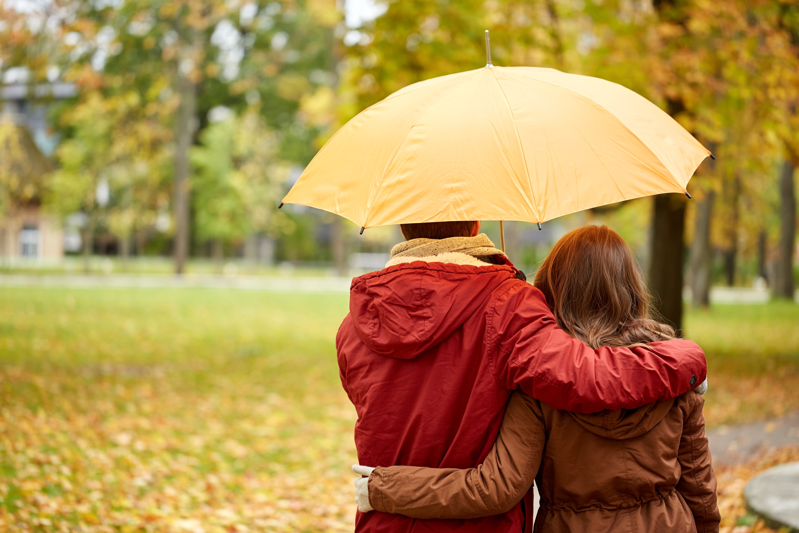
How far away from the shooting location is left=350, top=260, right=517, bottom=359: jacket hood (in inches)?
79.2

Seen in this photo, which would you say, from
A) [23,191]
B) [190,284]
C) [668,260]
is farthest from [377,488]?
[23,191]

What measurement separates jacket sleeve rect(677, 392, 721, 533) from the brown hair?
25cm

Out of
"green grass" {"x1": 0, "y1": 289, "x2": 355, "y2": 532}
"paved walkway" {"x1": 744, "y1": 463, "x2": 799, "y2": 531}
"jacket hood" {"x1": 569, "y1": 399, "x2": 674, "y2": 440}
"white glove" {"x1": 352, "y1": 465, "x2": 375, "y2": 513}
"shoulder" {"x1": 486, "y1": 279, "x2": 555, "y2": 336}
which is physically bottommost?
"green grass" {"x1": 0, "y1": 289, "x2": 355, "y2": 532}

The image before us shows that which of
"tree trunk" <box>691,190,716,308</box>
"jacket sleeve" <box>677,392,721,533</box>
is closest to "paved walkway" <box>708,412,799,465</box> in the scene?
"jacket sleeve" <box>677,392,721,533</box>

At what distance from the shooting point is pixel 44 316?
17344 millimetres

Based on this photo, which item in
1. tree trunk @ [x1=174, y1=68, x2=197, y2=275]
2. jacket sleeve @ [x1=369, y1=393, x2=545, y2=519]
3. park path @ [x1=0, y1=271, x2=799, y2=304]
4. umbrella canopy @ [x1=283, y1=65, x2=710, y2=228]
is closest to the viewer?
jacket sleeve @ [x1=369, y1=393, x2=545, y2=519]

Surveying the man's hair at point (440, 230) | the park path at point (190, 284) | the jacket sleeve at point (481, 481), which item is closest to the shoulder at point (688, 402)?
the jacket sleeve at point (481, 481)

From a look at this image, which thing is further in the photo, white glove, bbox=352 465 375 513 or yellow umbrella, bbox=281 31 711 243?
yellow umbrella, bbox=281 31 711 243

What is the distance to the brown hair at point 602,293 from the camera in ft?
7.28

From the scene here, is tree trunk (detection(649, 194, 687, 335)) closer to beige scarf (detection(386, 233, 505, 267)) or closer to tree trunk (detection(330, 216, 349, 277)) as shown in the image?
beige scarf (detection(386, 233, 505, 267))

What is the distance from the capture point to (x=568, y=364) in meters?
1.96

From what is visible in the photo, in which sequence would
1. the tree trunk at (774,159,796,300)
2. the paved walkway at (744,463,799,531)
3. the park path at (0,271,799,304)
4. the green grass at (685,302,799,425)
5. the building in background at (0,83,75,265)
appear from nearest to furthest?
1. the paved walkway at (744,463,799,531)
2. the green grass at (685,302,799,425)
3. the tree trunk at (774,159,796,300)
4. the park path at (0,271,799,304)
5. the building in background at (0,83,75,265)

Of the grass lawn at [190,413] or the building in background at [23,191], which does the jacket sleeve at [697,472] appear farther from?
the building in background at [23,191]

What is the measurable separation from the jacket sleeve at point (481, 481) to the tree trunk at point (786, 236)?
2466 cm
